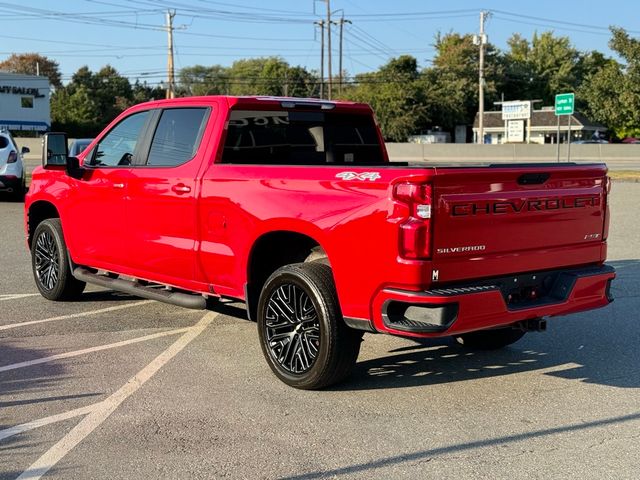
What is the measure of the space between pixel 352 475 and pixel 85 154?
15.5 ft

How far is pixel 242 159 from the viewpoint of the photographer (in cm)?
603

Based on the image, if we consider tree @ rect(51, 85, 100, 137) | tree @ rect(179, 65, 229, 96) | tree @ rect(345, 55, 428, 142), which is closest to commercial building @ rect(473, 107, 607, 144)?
tree @ rect(345, 55, 428, 142)

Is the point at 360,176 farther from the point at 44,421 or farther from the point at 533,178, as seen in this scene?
the point at 44,421

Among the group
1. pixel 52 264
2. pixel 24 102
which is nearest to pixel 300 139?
pixel 52 264

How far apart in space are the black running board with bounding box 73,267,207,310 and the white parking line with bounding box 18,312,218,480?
15.7 inches

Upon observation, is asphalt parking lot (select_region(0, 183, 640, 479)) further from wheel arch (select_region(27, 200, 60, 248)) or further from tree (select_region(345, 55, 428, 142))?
tree (select_region(345, 55, 428, 142))

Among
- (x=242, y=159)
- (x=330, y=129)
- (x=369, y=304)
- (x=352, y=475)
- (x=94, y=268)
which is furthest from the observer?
(x=94, y=268)

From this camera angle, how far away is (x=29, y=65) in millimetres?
106688

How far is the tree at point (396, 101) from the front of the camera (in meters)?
73.8

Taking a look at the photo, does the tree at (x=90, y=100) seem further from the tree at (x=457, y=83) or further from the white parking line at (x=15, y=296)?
the white parking line at (x=15, y=296)

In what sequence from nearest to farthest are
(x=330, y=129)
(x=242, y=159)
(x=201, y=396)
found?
(x=201, y=396) → (x=242, y=159) → (x=330, y=129)

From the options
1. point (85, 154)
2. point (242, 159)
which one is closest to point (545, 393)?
point (242, 159)

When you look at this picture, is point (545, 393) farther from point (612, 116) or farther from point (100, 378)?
point (612, 116)

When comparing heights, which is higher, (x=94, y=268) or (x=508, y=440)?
(x=94, y=268)
